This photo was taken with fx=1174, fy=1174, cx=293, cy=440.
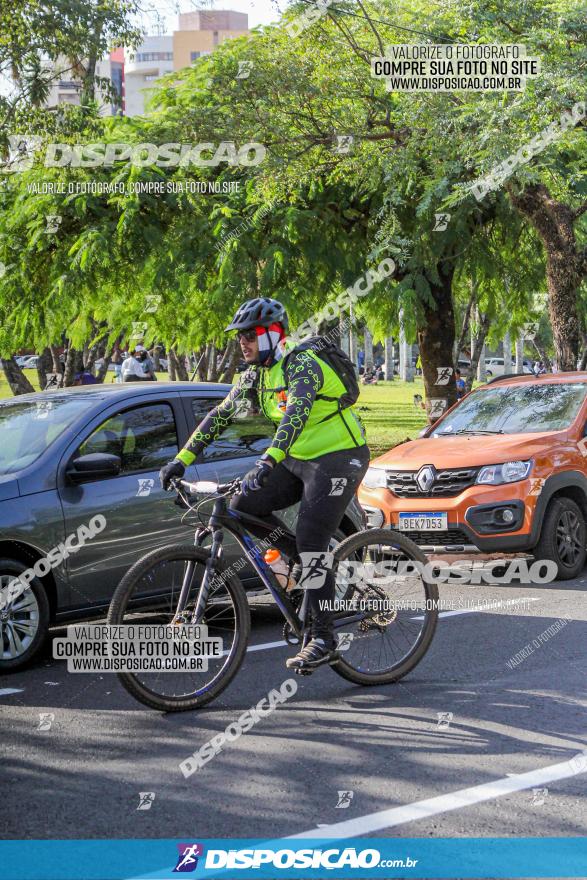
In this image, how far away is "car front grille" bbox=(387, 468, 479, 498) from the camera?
9.76 m

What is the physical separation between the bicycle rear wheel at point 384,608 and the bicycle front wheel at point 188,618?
583 millimetres

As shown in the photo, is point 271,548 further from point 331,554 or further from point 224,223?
point 224,223

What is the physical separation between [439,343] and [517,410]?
30.2ft

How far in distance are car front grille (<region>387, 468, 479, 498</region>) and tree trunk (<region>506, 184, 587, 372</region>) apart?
703 cm

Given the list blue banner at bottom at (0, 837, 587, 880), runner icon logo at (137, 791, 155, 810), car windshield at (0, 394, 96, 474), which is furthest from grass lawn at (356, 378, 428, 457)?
blue banner at bottom at (0, 837, 587, 880)

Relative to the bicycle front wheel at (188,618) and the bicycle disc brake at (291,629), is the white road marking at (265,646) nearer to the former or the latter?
the bicycle disc brake at (291,629)

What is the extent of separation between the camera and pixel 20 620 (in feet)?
21.8

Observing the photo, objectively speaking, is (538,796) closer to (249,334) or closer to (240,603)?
(240,603)

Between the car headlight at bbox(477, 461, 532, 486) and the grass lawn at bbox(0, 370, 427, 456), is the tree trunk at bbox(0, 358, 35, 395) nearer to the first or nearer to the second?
the grass lawn at bbox(0, 370, 427, 456)

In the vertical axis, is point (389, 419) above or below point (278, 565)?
below

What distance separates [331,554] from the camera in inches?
233

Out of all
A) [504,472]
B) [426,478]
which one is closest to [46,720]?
[426,478]

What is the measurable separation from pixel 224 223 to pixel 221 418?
11590mm

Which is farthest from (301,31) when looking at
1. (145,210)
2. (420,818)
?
(420,818)
